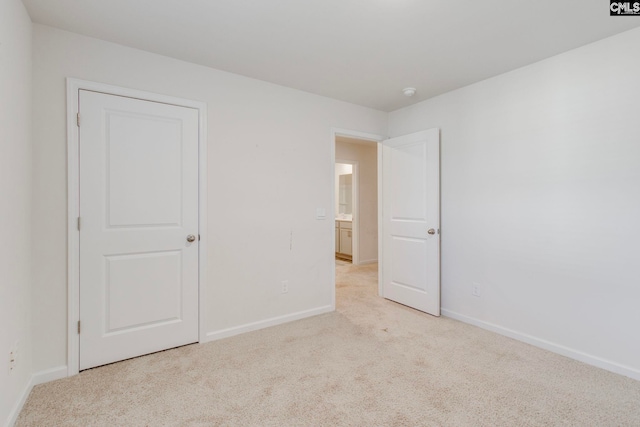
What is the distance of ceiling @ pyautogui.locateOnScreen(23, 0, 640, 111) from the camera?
1838 mm

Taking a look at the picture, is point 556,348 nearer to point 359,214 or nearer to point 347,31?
point 347,31

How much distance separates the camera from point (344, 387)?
1963mm

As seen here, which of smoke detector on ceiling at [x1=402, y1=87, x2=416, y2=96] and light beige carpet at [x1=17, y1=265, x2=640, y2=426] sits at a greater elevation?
smoke detector on ceiling at [x1=402, y1=87, x2=416, y2=96]

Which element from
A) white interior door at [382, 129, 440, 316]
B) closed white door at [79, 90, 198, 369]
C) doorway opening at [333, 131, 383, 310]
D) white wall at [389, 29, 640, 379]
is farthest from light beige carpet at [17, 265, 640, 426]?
doorway opening at [333, 131, 383, 310]

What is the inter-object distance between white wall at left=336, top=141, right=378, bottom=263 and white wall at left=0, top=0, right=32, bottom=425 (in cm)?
476

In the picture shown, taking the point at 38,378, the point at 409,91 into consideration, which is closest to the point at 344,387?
the point at 38,378

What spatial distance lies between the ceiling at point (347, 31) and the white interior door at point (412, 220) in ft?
2.92

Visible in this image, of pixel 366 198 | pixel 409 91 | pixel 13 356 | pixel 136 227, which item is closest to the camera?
pixel 13 356

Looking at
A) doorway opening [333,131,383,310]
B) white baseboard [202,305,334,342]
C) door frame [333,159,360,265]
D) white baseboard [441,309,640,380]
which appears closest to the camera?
white baseboard [441,309,640,380]

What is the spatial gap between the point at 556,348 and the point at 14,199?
12.6ft

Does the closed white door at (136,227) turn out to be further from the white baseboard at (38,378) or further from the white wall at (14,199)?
the white wall at (14,199)

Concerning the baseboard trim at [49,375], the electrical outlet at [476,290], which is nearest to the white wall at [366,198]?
the electrical outlet at [476,290]

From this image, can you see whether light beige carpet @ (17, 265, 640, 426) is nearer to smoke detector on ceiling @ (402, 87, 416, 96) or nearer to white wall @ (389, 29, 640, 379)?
white wall @ (389, 29, 640, 379)

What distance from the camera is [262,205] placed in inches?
115
